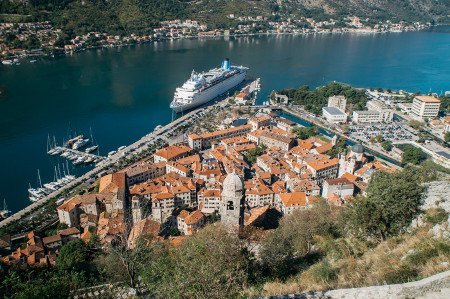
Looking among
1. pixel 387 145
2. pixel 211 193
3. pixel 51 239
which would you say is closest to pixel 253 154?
pixel 211 193

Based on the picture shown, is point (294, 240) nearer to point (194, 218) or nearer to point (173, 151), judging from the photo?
point (194, 218)

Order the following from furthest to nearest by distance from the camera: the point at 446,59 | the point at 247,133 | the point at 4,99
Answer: the point at 446,59 < the point at 4,99 < the point at 247,133

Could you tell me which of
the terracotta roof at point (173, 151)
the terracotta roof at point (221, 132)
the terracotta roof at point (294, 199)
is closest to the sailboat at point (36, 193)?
the terracotta roof at point (173, 151)

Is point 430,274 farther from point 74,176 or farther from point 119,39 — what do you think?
point 119,39

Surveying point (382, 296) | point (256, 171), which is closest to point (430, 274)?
point (382, 296)

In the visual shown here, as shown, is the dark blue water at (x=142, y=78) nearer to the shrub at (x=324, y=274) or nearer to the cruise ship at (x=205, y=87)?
the cruise ship at (x=205, y=87)
